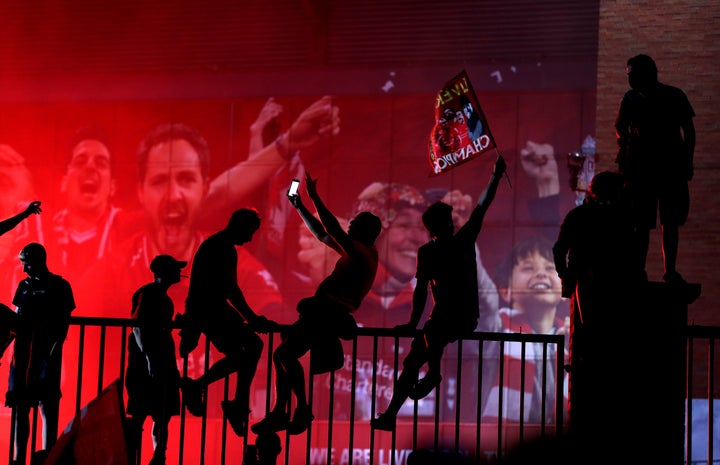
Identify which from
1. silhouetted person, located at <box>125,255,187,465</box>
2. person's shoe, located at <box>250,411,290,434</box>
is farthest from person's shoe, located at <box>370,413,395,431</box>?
silhouetted person, located at <box>125,255,187,465</box>

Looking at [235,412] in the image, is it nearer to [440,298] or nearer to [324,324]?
[324,324]

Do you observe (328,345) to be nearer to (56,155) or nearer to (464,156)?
(464,156)

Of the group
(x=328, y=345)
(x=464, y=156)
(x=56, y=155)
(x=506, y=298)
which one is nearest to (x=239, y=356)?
(x=328, y=345)

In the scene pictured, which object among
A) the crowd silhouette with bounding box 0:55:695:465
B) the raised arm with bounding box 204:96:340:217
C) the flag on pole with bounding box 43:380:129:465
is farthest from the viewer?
the raised arm with bounding box 204:96:340:217

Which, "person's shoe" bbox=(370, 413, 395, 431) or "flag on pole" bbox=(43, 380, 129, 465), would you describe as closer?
"flag on pole" bbox=(43, 380, 129, 465)

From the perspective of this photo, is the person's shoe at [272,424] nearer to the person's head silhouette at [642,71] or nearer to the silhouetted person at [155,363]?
the silhouetted person at [155,363]

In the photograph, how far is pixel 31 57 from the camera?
782 inches

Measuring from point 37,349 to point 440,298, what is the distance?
10.8ft

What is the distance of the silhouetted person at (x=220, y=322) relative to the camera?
7.57m

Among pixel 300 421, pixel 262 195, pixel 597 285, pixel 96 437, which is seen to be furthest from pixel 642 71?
pixel 262 195

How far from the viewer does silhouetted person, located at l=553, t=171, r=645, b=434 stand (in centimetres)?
677

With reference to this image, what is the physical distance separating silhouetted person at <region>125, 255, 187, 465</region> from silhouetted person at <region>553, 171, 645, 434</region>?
123 inches

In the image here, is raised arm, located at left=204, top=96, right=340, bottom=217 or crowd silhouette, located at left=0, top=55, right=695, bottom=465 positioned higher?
raised arm, located at left=204, top=96, right=340, bottom=217

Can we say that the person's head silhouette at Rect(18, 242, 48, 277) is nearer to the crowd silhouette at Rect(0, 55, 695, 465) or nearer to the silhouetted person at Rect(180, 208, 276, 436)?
the crowd silhouette at Rect(0, 55, 695, 465)
